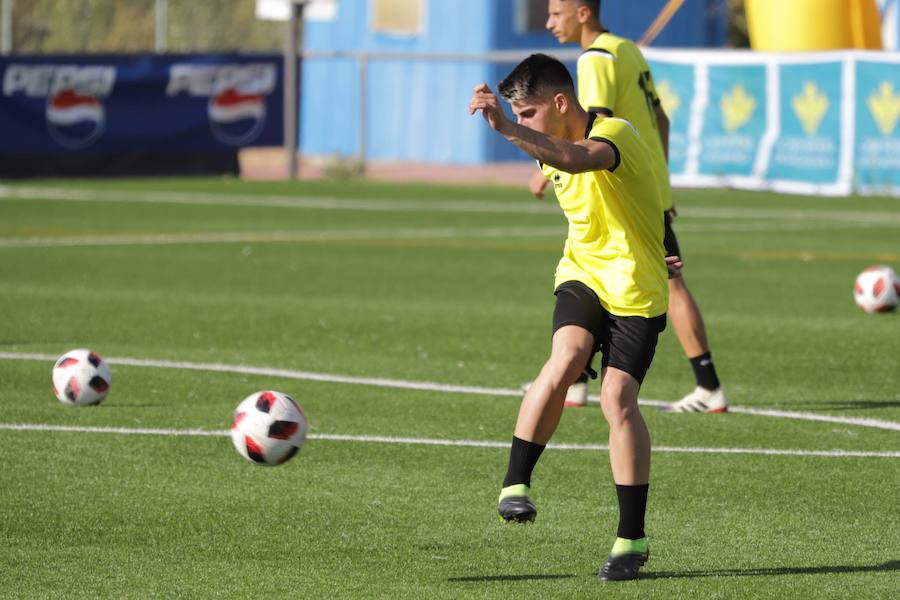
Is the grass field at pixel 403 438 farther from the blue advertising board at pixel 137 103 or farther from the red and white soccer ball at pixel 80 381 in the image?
the blue advertising board at pixel 137 103

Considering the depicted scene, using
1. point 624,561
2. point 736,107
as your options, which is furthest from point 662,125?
point 736,107

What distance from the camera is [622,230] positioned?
640 centimetres

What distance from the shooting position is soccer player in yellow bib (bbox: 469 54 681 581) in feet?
20.1

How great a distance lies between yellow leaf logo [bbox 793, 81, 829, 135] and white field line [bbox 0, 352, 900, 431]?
58.4 feet

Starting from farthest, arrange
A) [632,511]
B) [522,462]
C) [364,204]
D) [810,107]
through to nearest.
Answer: [810,107] < [364,204] < [522,462] < [632,511]

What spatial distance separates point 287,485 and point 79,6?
49680 millimetres

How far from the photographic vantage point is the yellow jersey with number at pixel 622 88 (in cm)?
883

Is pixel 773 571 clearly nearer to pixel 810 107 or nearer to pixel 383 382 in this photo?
pixel 383 382

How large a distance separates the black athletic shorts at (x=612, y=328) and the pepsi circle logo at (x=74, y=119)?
2447cm

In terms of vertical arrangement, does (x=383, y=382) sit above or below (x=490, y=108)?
below

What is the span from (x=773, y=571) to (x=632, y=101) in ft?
11.4

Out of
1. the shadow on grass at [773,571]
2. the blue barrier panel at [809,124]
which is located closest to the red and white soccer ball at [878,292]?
the shadow on grass at [773,571]

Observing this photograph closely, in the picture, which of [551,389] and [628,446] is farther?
[551,389]

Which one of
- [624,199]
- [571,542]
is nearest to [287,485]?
[571,542]
